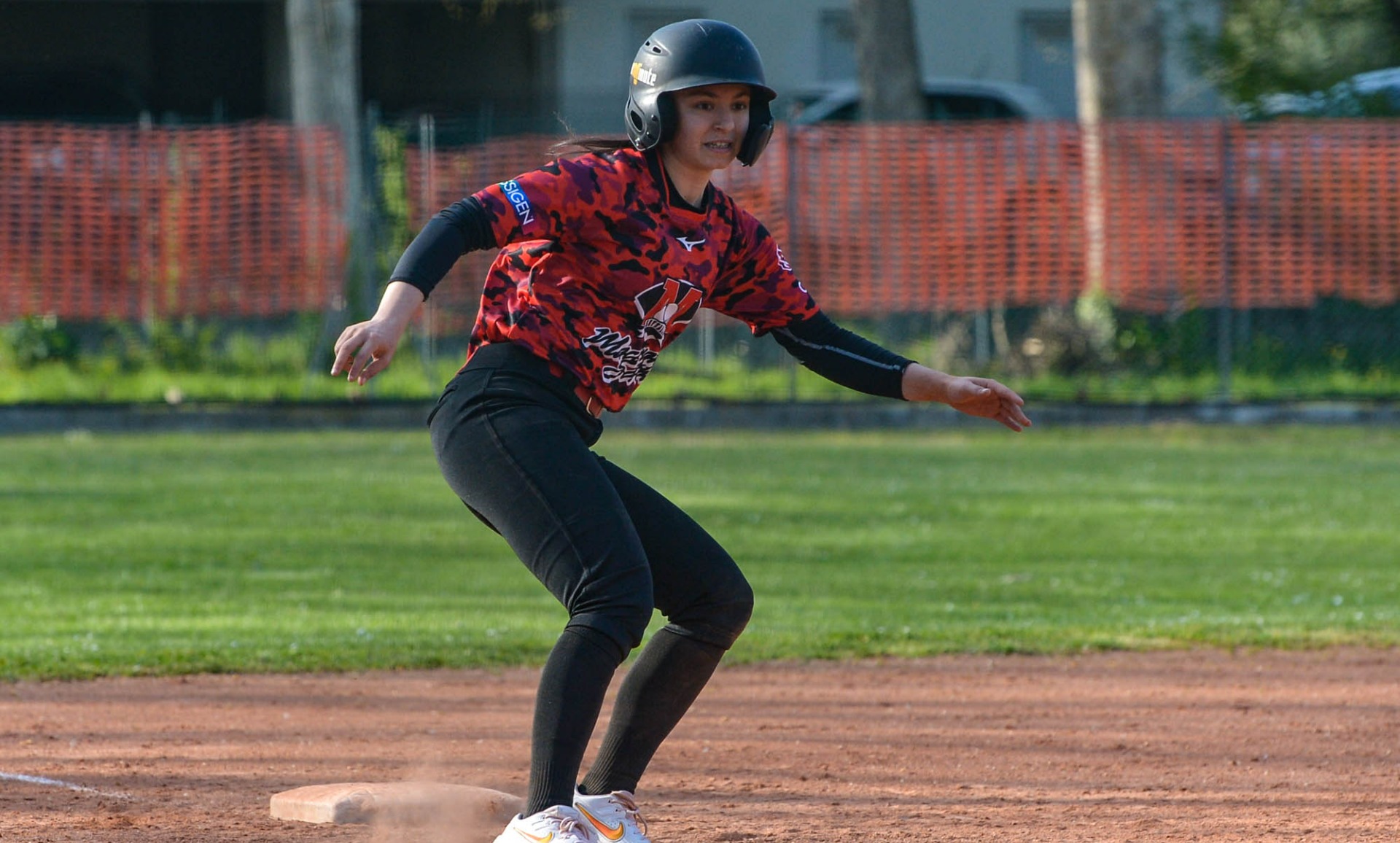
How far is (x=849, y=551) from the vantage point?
9.94 metres

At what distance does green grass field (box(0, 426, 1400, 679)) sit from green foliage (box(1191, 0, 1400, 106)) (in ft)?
29.4

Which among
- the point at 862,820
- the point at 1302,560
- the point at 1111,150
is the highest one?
the point at 1111,150

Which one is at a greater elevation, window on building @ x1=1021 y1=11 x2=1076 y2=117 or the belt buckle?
window on building @ x1=1021 y1=11 x2=1076 y2=117

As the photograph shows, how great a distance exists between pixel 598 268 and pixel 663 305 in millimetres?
192

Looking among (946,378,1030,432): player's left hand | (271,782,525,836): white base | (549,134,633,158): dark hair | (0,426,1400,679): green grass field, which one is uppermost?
(549,134,633,158): dark hair

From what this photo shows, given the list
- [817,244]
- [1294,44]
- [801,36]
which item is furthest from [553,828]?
[801,36]

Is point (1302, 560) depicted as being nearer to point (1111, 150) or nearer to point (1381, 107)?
point (1111, 150)

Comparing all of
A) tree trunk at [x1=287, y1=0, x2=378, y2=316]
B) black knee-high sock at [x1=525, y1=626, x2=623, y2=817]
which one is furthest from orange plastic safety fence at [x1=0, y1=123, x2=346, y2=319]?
black knee-high sock at [x1=525, y1=626, x2=623, y2=817]

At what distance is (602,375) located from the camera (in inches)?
162

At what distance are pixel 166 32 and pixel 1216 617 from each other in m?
22.8

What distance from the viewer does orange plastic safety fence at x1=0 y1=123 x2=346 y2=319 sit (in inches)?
633

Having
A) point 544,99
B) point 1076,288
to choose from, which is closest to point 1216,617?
point 1076,288

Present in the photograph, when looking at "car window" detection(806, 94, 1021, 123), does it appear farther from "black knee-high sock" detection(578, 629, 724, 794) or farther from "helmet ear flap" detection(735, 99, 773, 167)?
"black knee-high sock" detection(578, 629, 724, 794)

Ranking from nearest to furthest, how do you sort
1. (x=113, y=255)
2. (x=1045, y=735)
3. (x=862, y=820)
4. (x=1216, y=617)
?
(x=862, y=820) < (x=1045, y=735) < (x=1216, y=617) < (x=113, y=255)
